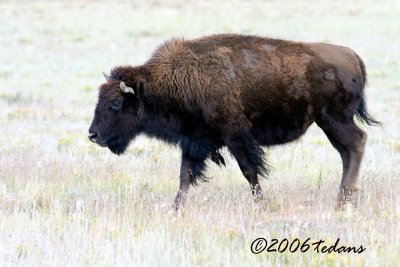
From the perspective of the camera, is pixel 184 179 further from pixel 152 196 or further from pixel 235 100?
pixel 235 100

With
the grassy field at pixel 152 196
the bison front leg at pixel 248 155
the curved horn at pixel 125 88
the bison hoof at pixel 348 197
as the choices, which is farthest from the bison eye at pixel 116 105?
the bison hoof at pixel 348 197

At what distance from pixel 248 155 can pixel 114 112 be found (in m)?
1.56

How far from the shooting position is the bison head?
331 inches

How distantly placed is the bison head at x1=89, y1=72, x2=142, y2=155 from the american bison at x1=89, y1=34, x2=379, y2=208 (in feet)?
0.04

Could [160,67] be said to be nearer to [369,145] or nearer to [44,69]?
[369,145]

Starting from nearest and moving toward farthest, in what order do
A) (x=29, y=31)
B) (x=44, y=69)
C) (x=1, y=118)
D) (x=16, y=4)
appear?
(x=1, y=118)
(x=44, y=69)
(x=29, y=31)
(x=16, y=4)

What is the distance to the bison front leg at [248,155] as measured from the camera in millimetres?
8141

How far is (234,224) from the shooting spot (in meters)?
6.55

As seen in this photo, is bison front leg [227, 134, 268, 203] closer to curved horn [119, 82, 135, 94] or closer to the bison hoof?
the bison hoof

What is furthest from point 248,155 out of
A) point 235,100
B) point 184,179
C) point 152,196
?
point 152,196

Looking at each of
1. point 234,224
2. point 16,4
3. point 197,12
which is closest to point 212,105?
point 234,224

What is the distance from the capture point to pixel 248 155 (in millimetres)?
8203

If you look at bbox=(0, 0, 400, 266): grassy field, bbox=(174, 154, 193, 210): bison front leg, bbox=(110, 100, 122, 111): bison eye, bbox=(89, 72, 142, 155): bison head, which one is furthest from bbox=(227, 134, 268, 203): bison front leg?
bbox=(110, 100, 122, 111): bison eye

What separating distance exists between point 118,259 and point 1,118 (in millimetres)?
9020
